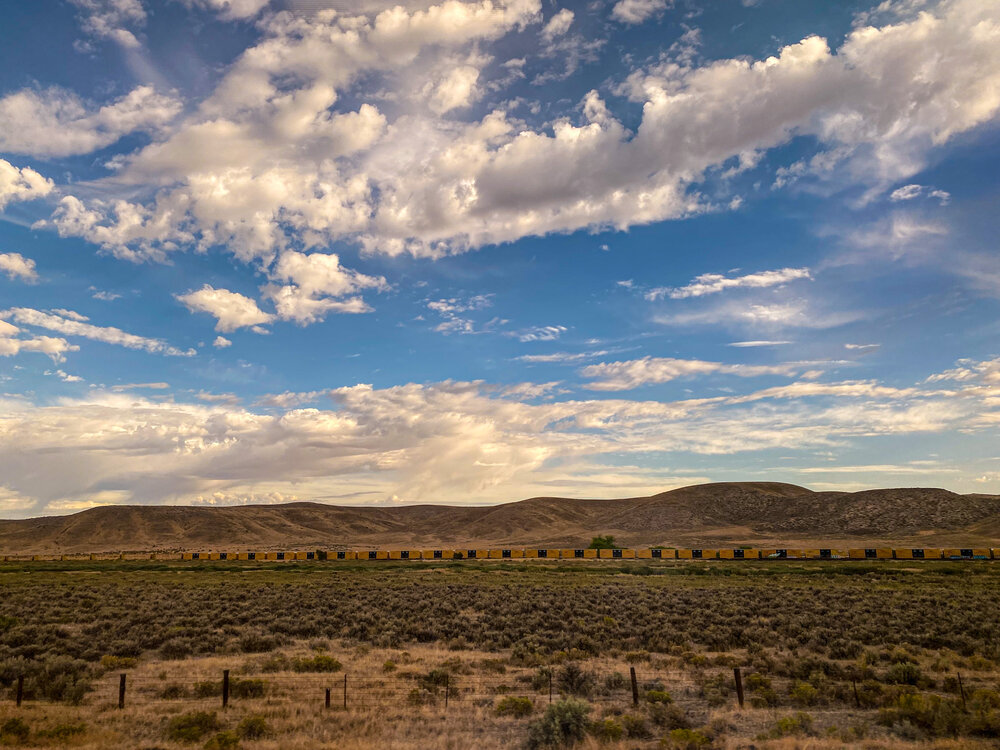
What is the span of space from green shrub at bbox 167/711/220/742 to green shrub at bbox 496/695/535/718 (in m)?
6.73

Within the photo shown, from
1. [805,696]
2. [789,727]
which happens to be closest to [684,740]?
[789,727]

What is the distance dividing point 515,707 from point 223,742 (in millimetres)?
6781

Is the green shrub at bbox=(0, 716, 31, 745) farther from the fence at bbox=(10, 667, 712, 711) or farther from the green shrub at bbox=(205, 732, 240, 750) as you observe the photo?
the green shrub at bbox=(205, 732, 240, 750)

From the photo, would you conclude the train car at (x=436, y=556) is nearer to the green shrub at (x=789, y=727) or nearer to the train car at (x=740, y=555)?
the train car at (x=740, y=555)

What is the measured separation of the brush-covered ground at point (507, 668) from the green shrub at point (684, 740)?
0.04m

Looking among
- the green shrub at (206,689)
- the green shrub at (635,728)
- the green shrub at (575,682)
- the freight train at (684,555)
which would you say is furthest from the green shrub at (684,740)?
the freight train at (684,555)

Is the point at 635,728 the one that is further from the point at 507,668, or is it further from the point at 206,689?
the point at 206,689

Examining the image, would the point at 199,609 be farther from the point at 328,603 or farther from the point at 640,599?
the point at 640,599

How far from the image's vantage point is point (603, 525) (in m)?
156

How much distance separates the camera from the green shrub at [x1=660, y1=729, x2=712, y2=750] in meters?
12.9

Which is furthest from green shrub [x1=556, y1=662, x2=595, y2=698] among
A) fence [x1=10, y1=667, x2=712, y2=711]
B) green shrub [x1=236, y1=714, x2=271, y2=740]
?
green shrub [x1=236, y1=714, x2=271, y2=740]

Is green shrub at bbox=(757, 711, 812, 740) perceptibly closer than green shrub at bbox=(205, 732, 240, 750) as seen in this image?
No

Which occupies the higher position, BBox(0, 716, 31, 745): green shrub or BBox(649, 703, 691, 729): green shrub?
BBox(0, 716, 31, 745): green shrub

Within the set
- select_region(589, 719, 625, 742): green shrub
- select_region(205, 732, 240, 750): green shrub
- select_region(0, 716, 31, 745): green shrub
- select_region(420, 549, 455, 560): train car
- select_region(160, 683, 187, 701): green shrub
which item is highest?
select_region(0, 716, 31, 745): green shrub
